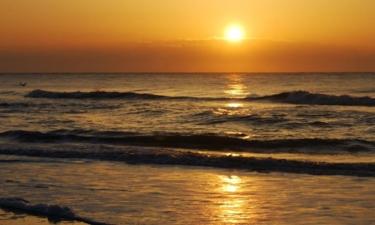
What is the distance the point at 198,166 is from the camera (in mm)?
16250

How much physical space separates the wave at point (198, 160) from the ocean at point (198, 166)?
0.03 meters

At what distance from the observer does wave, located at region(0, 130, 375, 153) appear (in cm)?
1973

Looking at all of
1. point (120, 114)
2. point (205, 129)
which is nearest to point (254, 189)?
point (205, 129)

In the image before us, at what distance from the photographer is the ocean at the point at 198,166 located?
10844 mm

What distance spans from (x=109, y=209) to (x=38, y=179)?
3678 mm

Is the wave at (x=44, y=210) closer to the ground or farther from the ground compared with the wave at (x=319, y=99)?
closer to the ground

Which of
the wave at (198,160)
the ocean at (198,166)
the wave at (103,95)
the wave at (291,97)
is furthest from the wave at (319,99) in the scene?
the wave at (198,160)

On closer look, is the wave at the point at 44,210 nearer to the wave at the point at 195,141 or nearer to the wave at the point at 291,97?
the wave at the point at 195,141

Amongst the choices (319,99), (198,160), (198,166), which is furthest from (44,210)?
(319,99)

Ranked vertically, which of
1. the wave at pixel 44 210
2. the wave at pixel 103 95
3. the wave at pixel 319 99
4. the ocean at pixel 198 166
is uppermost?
the wave at pixel 103 95

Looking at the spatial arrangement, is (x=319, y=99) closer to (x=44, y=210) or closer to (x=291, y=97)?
(x=291, y=97)

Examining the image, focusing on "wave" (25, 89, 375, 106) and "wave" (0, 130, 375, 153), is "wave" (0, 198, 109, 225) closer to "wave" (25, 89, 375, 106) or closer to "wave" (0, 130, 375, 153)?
"wave" (0, 130, 375, 153)

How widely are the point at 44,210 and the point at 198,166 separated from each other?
238 inches

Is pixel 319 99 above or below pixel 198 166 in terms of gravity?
above
